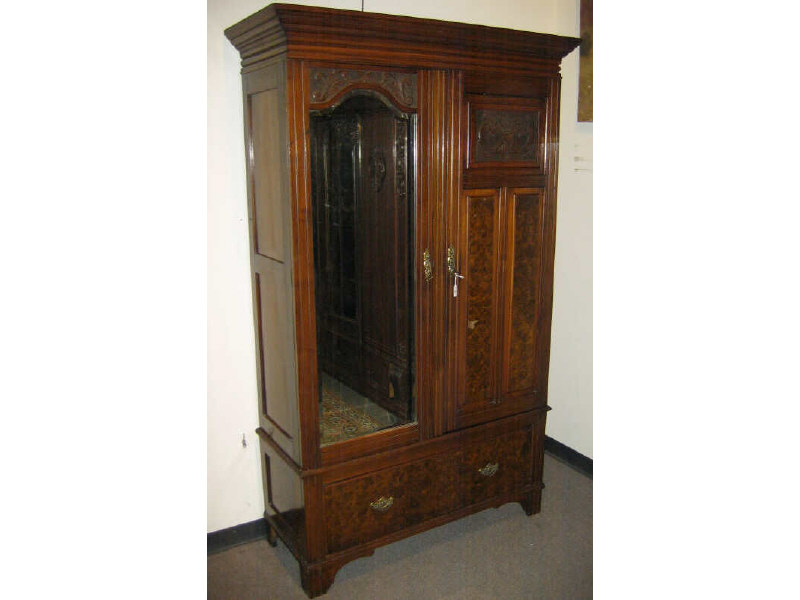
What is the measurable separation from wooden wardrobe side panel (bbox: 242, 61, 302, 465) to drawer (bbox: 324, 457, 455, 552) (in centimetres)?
23

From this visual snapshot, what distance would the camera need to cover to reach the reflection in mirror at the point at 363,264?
188 centimetres

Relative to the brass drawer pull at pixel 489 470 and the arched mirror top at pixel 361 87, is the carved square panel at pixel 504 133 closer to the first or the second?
the arched mirror top at pixel 361 87

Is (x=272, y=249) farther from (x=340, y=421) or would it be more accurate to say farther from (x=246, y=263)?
(x=340, y=421)

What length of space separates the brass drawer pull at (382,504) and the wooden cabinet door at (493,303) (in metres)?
0.34

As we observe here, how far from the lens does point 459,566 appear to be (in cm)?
216

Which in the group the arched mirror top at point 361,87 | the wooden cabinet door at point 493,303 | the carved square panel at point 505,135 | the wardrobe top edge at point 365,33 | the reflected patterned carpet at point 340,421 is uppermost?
the wardrobe top edge at point 365,33

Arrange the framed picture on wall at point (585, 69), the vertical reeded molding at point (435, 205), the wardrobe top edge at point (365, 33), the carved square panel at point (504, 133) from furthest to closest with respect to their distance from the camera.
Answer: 1. the framed picture on wall at point (585, 69)
2. the carved square panel at point (504, 133)
3. the vertical reeded molding at point (435, 205)
4. the wardrobe top edge at point (365, 33)

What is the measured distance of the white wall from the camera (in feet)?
6.65

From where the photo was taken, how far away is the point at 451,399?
215 cm

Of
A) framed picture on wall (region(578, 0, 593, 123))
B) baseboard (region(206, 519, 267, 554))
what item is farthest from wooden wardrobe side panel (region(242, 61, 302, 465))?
framed picture on wall (region(578, 0, 593, 123))

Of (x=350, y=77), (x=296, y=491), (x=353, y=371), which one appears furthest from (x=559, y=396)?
(x=350, y=77)

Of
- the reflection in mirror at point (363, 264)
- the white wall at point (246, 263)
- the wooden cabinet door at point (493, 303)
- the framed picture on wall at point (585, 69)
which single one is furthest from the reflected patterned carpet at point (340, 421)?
the framed picture on wall at point (585, 69)

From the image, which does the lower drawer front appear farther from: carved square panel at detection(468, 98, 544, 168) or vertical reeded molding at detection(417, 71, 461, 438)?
carved square panel at detection(468, 98, 544, 168)
